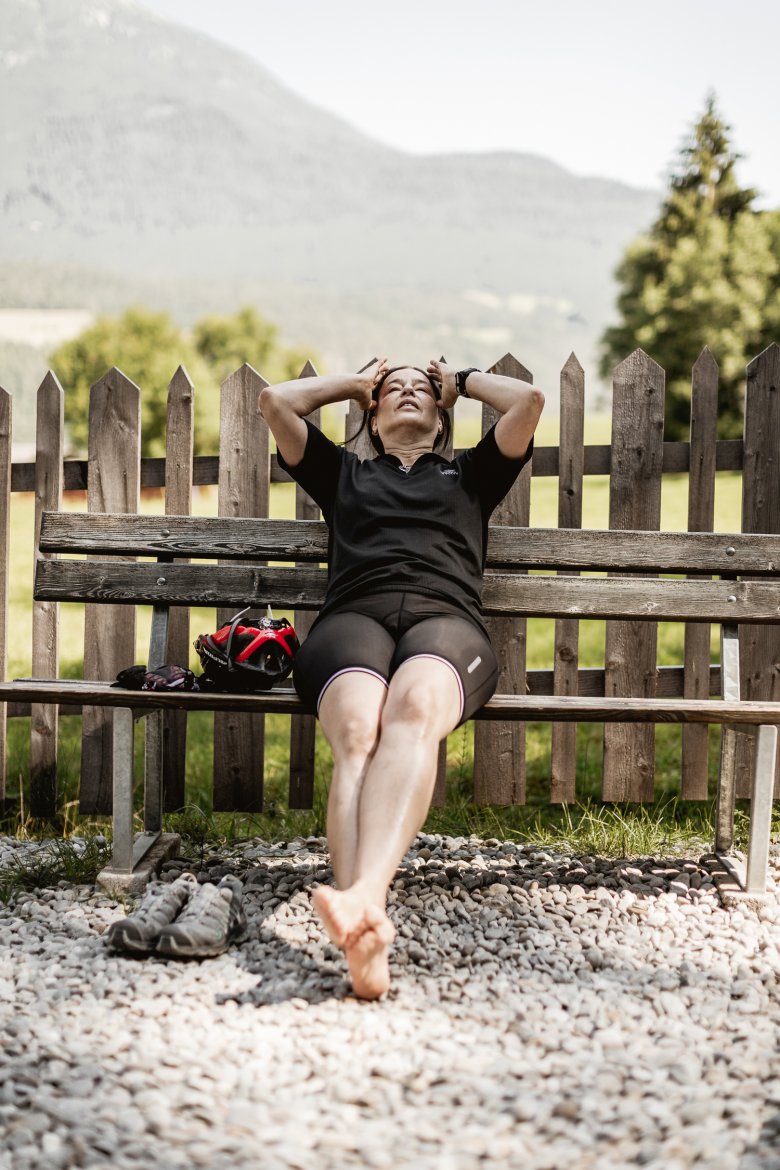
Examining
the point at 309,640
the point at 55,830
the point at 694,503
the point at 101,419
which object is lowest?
the point at 55,830

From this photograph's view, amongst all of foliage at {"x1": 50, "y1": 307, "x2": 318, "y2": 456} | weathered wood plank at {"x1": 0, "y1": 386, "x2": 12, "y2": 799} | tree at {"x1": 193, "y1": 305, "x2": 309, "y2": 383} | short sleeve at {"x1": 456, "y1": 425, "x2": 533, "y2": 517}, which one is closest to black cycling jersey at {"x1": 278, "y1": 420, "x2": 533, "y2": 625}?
short sleeve at {"x1": 456, "y1": 425, "x2": 533, "y2": 517}

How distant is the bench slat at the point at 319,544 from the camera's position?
3672 millimetres

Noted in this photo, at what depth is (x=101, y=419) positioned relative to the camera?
4.04 metres

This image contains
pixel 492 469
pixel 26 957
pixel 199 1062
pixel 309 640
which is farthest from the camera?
pixel 492 469

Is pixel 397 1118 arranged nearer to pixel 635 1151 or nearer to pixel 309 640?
pixel 635 1151

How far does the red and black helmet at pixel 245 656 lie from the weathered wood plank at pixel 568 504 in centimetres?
132

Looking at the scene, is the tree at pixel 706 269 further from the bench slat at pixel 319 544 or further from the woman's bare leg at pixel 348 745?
the woman's bare leg at pixel 348 745

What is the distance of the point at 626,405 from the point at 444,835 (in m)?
1.92

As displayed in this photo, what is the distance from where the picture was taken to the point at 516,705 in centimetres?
305

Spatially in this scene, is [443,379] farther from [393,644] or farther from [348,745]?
[348,745]

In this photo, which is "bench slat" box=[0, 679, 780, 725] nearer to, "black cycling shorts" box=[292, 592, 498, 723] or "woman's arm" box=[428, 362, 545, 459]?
"black cycling shorts" box=[292, 592, 498, 723]

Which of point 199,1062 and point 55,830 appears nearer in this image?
point 199,1062

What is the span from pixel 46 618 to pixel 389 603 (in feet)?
5.63

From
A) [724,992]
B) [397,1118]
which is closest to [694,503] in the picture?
[724,992]
